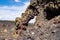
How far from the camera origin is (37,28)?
22.9 m

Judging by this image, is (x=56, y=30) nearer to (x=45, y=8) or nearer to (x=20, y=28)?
(x=45, y=8)

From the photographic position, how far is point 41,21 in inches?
917

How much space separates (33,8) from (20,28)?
6.66 ft

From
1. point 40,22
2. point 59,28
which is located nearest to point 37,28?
point 40,22

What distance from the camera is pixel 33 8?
25.0 m

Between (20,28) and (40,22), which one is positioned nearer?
(40,22)

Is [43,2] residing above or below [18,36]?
above

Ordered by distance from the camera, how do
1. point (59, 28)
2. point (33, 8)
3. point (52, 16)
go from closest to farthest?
point (59, 28), point (52, 16), point (33, 8)

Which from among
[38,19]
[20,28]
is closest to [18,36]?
[20,28]

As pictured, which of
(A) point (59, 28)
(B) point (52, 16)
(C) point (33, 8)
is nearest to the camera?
(A) point (59, 28)

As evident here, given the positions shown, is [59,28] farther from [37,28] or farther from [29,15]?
[29,15]

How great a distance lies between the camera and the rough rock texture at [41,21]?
21.9m

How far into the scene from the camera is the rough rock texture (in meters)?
21.9

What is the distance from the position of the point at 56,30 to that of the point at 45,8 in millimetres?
2438
